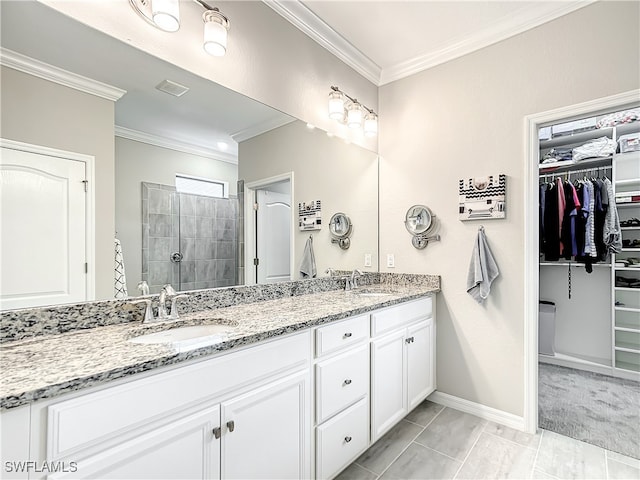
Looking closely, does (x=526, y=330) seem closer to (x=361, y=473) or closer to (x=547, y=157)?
(x=361, y=473)

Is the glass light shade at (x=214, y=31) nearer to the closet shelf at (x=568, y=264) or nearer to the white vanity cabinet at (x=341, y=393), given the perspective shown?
the white vanity cabinet at (x=341, y=393)

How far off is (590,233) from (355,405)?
106 inches

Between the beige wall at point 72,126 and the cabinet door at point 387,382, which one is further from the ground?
the beige wall at point 72,126

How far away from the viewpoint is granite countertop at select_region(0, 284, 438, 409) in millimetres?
797

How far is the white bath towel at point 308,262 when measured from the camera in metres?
2.34

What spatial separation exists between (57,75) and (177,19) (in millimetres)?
538

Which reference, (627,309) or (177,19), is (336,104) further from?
(627,309)

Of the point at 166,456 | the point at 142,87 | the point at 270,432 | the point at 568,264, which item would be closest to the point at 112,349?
the point at 166,456

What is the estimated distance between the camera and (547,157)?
11.2ft

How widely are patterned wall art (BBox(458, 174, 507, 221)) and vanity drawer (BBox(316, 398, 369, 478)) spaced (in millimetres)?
1468

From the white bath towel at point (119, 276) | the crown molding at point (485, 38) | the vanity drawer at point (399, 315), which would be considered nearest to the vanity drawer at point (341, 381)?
the vanity drawer at point (399, 315)

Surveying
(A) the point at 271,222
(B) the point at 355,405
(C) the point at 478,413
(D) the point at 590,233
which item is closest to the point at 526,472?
(C) the point at 478,413

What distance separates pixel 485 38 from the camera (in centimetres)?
232

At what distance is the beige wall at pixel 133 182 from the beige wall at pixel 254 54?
0.44 meters
